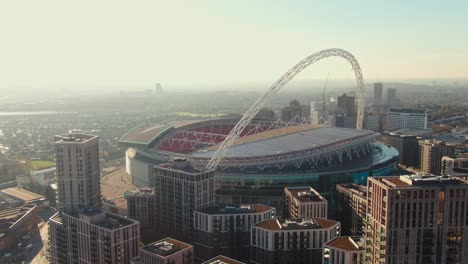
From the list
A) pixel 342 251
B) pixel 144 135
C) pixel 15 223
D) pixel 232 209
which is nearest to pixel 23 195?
pixel 15 223

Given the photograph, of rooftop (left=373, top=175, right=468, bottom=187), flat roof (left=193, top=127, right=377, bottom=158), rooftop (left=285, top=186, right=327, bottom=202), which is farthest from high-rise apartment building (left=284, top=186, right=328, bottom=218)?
rooftop (left=373, top=175, right=468, bottom=187)

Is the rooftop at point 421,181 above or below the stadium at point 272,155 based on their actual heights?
above

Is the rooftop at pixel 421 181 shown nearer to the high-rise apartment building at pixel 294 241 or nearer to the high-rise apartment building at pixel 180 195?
the high-rise apartment building at pixel 294 241

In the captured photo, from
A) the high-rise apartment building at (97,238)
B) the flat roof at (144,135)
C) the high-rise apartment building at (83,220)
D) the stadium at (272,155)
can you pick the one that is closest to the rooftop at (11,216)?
the high-rise apartment building at (83,220)

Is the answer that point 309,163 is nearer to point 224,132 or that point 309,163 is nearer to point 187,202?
point 187,202

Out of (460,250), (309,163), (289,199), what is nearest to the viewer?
(460,250)

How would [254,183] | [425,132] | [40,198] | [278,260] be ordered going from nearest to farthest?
1. [278,260]
2. [254,183]
3. [40,198]
4. [425,132]

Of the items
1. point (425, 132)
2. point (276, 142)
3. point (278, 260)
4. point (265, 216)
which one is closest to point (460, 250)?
point (278, 260)
